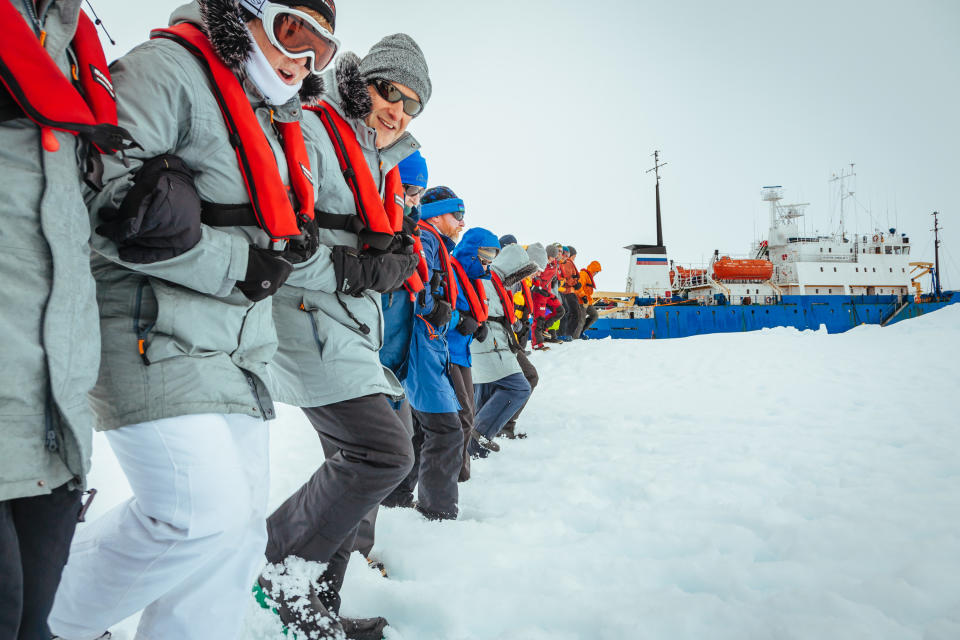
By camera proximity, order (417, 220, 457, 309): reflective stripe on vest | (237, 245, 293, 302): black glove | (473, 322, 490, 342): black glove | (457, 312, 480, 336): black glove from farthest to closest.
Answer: (473, 322, 490, 342): black glove → (457, 312, 480, 336): black glove → (417, 220, 457, 309): reflective stripe on vest → (237, 245, 293, 302): black glove

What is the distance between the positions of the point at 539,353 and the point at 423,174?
1090 cm

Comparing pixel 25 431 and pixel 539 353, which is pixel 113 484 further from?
pixel 539 353

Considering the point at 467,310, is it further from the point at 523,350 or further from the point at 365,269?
the point at 365,269

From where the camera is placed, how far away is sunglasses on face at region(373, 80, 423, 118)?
2615 millimetres

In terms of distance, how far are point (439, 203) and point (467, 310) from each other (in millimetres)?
919

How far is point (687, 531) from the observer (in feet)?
10.0

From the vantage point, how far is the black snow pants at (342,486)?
7.02ft

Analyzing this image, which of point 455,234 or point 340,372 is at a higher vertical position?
point 455,234

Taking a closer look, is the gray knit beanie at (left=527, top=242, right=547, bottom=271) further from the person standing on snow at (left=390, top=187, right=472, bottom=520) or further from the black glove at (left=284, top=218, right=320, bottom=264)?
the black glove at (left=284, top=218, right=320, bottom=264)

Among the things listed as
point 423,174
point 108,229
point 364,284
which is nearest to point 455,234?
point 423,174

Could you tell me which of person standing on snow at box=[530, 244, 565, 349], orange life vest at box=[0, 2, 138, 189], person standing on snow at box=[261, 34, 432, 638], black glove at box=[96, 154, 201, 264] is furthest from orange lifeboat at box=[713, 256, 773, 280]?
orange life vest at box=[0, 2, 138, 189]

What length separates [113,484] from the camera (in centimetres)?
326

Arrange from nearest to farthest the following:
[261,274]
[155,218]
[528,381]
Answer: [155,218], [261,274], [528,381]

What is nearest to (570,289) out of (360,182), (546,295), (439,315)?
(546,295)
